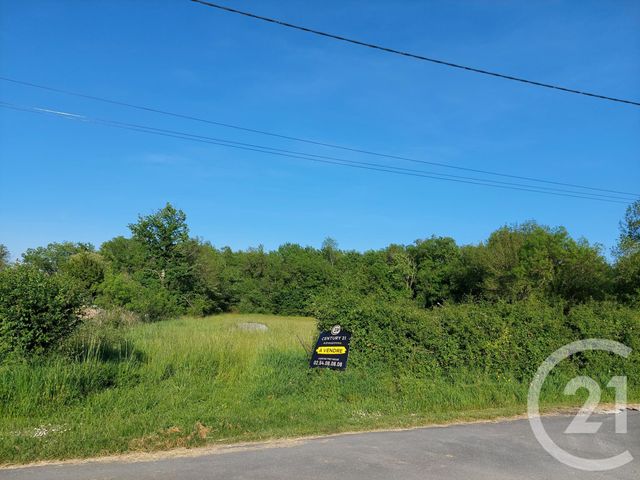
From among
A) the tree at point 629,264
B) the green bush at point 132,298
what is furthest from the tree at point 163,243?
the tree at point 629,264

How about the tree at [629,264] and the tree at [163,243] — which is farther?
the tree at [163,243]

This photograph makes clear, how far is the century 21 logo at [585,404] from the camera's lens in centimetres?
665

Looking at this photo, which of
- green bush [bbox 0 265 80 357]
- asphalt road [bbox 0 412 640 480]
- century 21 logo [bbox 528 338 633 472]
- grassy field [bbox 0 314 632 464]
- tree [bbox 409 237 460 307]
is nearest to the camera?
asphalt road [bbox 0 412 640 480]


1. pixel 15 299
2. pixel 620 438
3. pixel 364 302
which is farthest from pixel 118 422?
pixel 620 438

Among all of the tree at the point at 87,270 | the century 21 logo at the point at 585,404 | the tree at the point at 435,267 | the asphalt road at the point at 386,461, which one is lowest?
the asphalt road at the point at 386,461

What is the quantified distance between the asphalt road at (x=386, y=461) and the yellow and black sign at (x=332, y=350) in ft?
11.5

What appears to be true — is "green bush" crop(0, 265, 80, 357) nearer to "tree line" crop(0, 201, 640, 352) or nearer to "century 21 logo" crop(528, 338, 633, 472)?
"tree line" crop(0, 201, 640, 352)

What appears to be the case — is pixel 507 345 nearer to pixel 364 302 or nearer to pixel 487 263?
pixel 364 302

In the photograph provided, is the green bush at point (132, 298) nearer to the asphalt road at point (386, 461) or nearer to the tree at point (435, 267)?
the asphalt road at point (386, 461)

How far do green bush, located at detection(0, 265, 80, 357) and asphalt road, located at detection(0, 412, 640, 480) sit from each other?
408 cm

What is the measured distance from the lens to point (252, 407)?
32.5ft

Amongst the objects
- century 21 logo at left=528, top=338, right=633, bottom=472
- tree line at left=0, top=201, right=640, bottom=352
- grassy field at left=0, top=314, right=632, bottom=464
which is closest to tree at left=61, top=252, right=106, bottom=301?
tree line at left=0, top=201, right=640, bottom=352

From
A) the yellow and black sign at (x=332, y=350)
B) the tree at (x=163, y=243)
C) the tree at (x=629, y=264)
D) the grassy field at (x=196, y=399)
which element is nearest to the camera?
the grassy field at (x=196, y=399)

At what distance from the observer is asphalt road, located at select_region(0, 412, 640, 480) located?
5.90 m
